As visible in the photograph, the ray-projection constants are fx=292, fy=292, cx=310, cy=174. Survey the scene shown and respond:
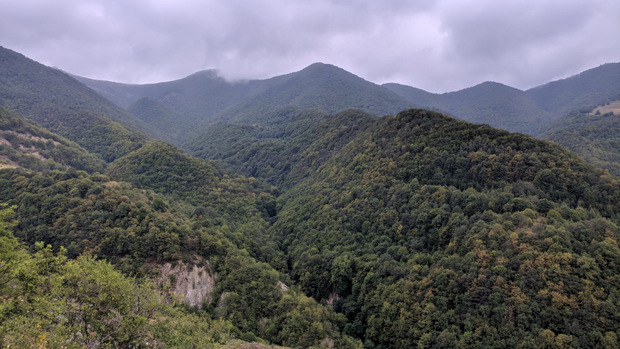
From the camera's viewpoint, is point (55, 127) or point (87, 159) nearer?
point (87, 159)

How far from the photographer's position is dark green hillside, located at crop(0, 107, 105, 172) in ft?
286

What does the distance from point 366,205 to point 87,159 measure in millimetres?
107607

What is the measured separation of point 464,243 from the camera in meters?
49.5

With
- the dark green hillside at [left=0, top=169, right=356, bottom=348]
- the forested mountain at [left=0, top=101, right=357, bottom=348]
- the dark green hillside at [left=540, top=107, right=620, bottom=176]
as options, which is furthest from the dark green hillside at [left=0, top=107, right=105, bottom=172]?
the dark green hillside at [left=540, top=107, right=620, bottom=176]

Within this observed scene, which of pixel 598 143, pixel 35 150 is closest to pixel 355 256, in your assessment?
pixel 35 150

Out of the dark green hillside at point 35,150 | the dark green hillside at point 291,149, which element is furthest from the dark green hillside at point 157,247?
the dark green hillside at point 291,149

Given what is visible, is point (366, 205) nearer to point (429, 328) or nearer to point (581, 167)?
point (429, 328)

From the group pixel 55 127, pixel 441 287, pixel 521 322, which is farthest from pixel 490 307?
pixel 55 127

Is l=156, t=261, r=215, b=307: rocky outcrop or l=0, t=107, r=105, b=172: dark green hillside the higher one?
l=0, t=107, r=105, b=172: dark green hillside

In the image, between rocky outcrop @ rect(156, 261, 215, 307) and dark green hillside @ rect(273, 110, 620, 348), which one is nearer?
dark green hillside @ rect(273, 110, 620, 348)

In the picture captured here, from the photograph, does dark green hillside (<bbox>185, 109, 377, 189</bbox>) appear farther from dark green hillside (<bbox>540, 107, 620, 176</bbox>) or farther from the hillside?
dark green hillside (<bbox>540, 107, 620, 176</bbox>)

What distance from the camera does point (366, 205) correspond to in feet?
246

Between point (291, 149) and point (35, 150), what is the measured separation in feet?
331

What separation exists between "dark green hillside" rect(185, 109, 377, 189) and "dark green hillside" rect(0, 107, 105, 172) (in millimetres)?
67958
